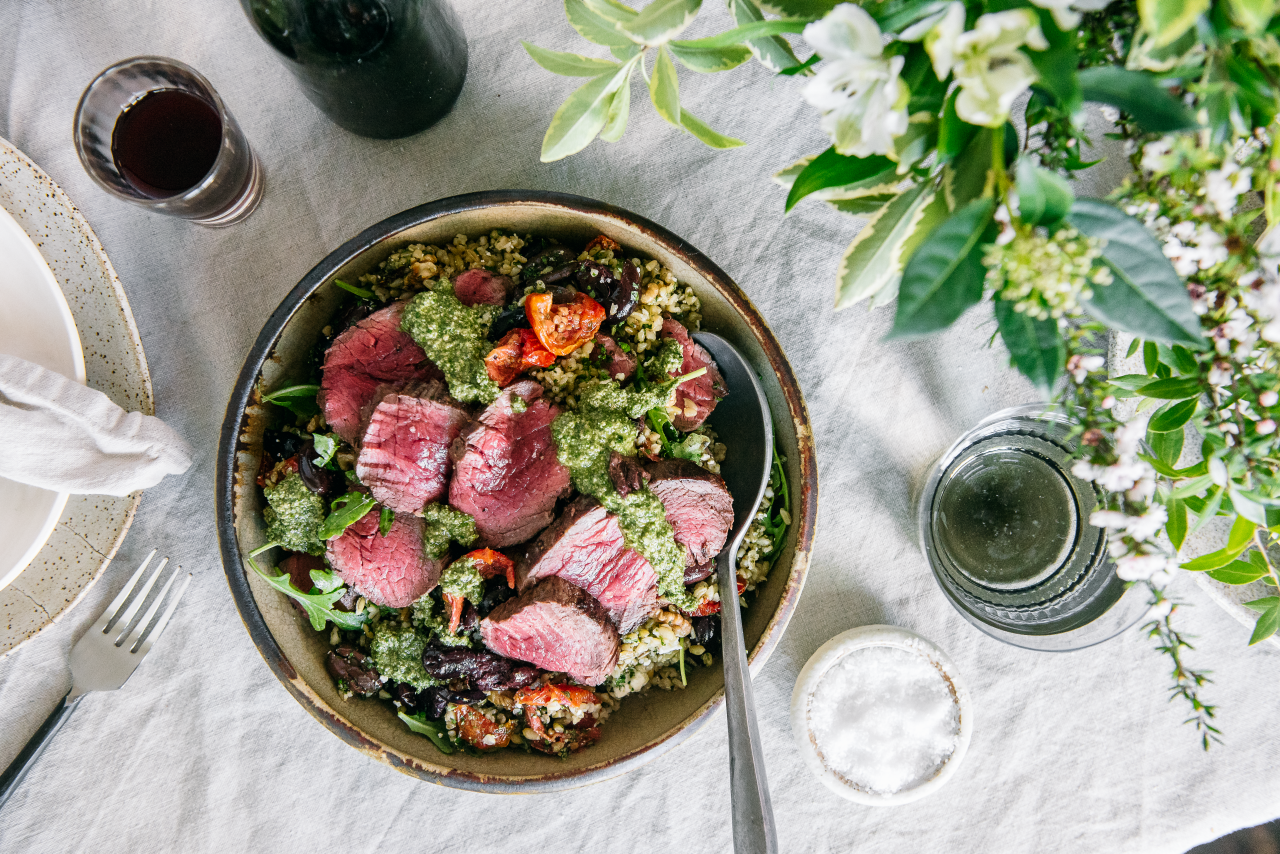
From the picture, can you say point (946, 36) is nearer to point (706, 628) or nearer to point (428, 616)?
point (706, 628)

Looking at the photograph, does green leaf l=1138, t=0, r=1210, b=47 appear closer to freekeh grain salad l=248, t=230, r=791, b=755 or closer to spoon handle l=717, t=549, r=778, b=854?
freekeh grain salad l=248, t=230, r=791, b=755

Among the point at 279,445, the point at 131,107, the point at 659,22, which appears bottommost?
the point at 279,445

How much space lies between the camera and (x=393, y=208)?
1.79 meters

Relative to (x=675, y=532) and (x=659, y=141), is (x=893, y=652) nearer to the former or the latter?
(x=675, y=532)

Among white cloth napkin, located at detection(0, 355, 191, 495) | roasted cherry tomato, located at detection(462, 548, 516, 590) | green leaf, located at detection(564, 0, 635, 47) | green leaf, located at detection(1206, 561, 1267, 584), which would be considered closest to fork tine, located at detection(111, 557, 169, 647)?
white cloth napkin, located at detection(0, 355, 191, 495)

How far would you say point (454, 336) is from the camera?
1.46 meters

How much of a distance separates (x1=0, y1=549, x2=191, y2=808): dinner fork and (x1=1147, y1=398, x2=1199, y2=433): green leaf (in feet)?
6.47

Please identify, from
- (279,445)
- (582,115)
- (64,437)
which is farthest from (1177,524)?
(64,437)

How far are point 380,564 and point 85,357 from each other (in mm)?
800

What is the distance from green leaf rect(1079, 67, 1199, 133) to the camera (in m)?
0.68

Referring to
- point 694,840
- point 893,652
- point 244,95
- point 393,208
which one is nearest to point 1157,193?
point 893,652

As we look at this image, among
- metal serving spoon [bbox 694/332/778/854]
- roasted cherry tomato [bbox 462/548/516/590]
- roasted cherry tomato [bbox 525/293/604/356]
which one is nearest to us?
metal serving spoon [bbox 694/332/778/854]

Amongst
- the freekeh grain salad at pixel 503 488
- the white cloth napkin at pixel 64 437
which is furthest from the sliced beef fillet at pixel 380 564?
the white cloth napkin at pixel 64 437

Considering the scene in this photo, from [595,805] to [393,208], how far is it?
1503mm
